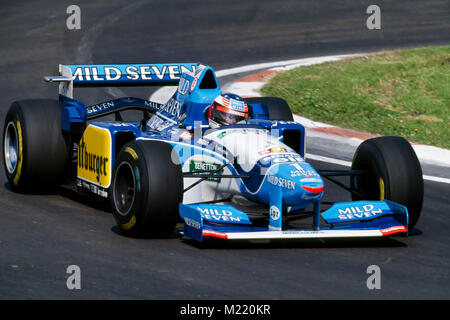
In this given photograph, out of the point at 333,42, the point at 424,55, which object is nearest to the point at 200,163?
the point at 424,55

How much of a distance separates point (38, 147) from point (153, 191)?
2.59m

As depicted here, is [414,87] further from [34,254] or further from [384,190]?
[34,254]

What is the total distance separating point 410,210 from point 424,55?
11.1 metres

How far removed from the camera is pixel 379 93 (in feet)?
55.7

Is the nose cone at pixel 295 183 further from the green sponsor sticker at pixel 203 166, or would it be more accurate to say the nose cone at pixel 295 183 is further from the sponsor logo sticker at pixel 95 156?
the sponsor logo sticker at pixel 95 156

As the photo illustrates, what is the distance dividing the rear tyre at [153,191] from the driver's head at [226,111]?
102 cm

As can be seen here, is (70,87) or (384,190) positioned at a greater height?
(70,87)

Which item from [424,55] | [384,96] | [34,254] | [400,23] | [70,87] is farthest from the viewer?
[400,23]

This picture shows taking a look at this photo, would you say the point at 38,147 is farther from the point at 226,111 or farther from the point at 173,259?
the point at 173,259

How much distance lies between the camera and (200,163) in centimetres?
948

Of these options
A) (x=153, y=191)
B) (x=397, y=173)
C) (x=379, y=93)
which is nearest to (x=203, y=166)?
(x=153, y=191)
